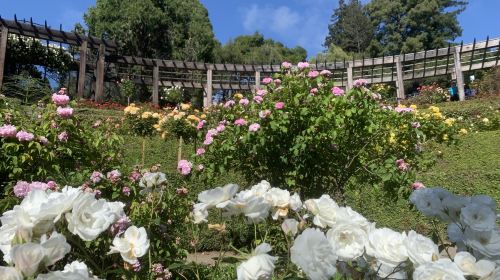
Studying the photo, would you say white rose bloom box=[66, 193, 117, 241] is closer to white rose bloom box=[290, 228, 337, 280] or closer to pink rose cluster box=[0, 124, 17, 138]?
white rose bloom box=[290, 228, 337, 280]

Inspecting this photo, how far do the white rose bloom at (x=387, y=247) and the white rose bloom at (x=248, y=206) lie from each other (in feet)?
0.71

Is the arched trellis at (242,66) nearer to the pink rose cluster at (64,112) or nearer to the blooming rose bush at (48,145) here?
the blooming rose bush at (48,145)

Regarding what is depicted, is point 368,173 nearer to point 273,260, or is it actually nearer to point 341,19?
point 273,260

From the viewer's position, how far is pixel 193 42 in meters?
25.8

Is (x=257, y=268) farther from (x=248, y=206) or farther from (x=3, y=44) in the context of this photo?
(x=3, y=44)

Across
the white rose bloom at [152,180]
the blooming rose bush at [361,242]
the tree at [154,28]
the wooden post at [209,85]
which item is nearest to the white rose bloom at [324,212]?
the blooming rose bush at [361,242]

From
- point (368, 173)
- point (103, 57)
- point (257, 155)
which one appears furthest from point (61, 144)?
point (103, 57)

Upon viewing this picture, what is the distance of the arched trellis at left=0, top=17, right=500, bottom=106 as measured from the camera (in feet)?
46.6

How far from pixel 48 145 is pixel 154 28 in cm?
2297

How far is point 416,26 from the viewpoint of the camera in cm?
3869

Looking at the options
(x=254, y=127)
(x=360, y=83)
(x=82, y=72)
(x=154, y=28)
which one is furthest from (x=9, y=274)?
(x=154, y=28)

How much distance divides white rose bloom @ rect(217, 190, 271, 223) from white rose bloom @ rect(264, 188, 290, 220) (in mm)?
55

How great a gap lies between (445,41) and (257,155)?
128 feet

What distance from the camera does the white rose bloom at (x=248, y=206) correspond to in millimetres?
918
